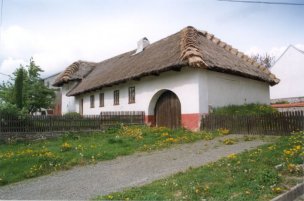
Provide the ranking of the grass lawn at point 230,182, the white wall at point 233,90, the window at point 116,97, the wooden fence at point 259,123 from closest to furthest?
the grass lawn at point 230,182 → the wooden fence at point 259,123 → the white wall at point 233,90 → the window at point 116,97

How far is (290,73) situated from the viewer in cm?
3903

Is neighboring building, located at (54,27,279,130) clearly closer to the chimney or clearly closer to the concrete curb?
the chimney

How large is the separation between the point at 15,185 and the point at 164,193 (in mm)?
4415

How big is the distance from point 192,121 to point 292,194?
1133 centimetres

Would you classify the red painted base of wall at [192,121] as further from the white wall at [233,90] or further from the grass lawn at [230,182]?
the grass lawn at [230,182]

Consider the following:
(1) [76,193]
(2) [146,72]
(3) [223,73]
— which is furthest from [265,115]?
(1) [76,193]

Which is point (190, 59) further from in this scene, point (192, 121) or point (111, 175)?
point (111, 175)

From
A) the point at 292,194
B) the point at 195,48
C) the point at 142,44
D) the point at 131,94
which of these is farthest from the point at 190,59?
the point at 142,44

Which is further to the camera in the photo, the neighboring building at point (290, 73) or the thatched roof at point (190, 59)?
the neighboring building at point (290, 73)

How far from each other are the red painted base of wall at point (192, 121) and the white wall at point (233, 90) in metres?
1.15

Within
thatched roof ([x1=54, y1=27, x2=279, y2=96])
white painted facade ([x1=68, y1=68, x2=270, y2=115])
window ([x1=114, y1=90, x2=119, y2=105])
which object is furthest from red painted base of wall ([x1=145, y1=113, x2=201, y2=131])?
window ([x1=114, y1=90, x2=119, y2=105])

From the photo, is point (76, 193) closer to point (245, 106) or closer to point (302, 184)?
point (302, 184)

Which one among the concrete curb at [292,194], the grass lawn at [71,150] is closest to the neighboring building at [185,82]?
the grass lawn at [71,150]

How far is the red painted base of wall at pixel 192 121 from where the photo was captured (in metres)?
17.2
